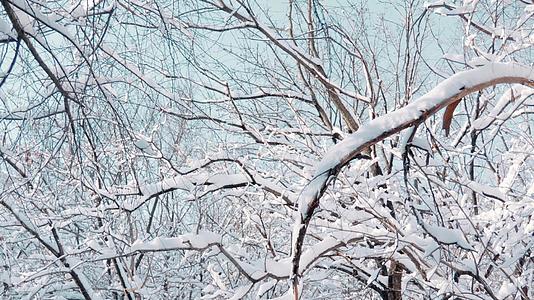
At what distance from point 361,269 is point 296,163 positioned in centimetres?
122

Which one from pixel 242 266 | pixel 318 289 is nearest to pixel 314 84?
pixel 318 289

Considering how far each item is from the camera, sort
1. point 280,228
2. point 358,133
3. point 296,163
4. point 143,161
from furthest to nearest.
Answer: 1. point 280,228
2. point 296,163
3. point 143,161
4. point 358,133

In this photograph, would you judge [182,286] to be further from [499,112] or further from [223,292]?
[499,112]

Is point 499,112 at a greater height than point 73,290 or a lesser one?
lesser

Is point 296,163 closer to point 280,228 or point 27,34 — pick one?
point 280,228

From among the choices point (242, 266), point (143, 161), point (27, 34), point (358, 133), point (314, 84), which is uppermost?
point (314, 84)

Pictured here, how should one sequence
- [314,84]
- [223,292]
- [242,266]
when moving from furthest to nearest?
1. [314,84]
2. [223,292]
3. [242,266]

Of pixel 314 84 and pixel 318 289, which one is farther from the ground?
pixel 314 84

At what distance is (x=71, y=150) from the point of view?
8.14ft

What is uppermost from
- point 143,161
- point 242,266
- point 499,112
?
point 143,161

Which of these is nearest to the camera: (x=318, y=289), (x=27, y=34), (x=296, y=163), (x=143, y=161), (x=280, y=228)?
(x=27, y=34)

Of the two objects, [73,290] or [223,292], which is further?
[73,290]

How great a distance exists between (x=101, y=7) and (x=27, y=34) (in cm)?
33

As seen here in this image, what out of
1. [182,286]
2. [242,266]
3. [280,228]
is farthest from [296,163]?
[182,286]
